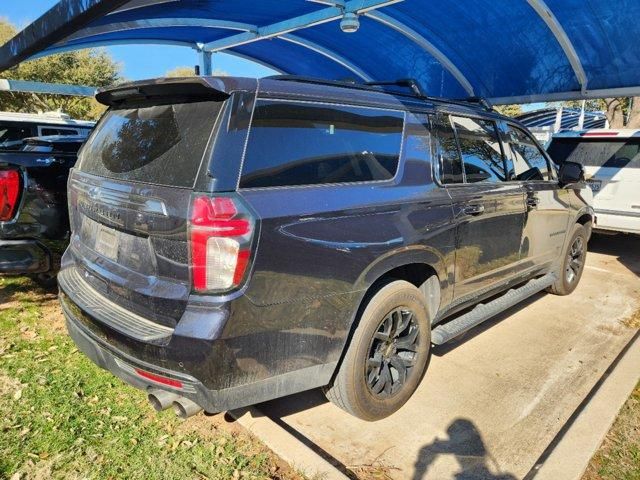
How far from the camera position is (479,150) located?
12.5 ft

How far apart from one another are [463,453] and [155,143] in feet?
8.31

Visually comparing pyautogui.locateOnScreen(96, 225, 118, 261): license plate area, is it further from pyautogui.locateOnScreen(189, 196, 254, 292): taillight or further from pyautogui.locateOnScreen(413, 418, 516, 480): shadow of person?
pyautogui.locateOnScreen(413, 418, 516, 480): shadow of person

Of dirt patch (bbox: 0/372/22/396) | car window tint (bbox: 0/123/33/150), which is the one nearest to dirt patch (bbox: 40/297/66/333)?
dirt patch (bbox: 0/372/22/396)

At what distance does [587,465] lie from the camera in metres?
2.65

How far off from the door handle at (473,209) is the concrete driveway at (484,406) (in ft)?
4.27

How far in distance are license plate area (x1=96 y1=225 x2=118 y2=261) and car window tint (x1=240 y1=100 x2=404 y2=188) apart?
875mm

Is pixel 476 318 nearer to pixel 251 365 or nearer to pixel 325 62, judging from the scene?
pixel 251 365

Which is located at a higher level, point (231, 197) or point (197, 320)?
point (231, 197)

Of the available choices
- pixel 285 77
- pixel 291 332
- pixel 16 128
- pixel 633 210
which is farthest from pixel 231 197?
pixel 16 128

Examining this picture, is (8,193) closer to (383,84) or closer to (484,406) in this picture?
(383,84)

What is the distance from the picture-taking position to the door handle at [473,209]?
11.2 feet

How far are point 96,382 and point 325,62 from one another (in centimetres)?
1031

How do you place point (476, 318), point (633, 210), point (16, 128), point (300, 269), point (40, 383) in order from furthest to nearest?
point (16, 128)
point (633, 210)
point (476, 318)
point (40, 383)
point (300, 269)

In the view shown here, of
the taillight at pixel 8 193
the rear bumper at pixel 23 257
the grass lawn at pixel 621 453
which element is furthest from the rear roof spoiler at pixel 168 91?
the grass lawn at pixel 621 453
